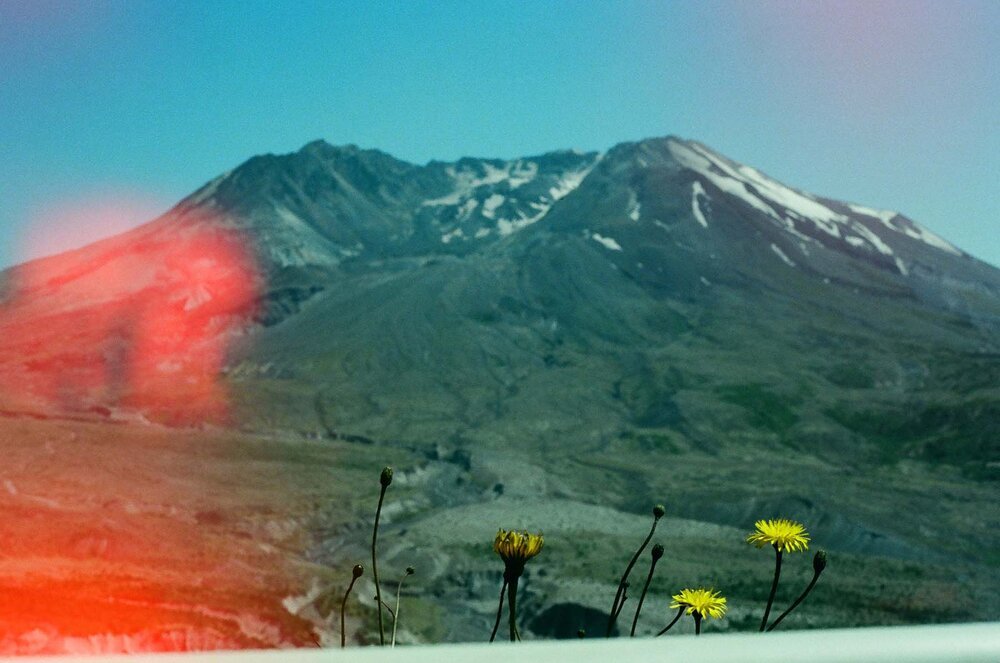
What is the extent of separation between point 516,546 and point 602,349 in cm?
8048

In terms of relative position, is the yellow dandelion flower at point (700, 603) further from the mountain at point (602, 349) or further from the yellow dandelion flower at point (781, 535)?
the mountain at point (602, 349)

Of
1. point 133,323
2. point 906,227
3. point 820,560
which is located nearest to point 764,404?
point 133,323

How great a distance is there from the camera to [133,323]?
85.6 meters

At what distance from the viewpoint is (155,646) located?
18938 millimetres

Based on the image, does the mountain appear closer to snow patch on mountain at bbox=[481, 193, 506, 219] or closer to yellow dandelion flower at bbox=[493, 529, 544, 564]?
yellow dandelion flower at bbox=[493, 529, 544, 564]

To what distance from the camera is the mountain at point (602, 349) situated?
1992 inches

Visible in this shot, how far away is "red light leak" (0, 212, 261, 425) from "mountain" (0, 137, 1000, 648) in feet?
1.23

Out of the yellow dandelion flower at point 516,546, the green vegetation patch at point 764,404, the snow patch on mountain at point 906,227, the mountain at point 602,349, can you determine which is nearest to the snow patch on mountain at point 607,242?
the mountain at point 602,349

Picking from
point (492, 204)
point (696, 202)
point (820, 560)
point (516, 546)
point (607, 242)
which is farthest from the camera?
point (492, 204)

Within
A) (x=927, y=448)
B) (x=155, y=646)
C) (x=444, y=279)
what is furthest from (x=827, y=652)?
(x=444, y=279)

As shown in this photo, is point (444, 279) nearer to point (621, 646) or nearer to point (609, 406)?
point (609, 406)

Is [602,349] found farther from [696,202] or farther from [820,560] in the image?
[820,560]

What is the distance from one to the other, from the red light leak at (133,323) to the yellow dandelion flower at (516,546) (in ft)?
195

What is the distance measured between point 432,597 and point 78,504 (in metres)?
15.0
